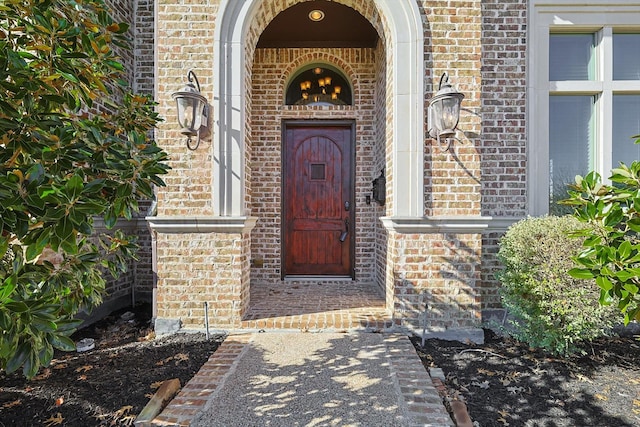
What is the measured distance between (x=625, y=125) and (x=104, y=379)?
5.82m

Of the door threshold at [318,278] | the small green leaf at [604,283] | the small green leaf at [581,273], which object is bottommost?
the door threshold at [318,278]

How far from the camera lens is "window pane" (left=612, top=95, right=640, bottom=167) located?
12.5 feet

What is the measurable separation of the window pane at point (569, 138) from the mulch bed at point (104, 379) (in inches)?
165

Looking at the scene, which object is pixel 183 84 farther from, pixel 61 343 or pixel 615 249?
pixel 615 249

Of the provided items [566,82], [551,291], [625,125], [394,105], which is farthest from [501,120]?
[551,291]

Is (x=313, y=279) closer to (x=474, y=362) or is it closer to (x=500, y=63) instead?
(x=474, y=362)

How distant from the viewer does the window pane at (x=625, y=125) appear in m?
3.82

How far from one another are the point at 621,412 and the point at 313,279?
352cm

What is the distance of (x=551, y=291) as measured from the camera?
2.76 m

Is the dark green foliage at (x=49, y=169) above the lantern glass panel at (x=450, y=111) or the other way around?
the other way around

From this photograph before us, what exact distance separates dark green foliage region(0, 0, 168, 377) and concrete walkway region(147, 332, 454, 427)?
3.20 feet

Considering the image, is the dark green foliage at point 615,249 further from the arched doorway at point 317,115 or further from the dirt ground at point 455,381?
the arched doorway at point 317,115

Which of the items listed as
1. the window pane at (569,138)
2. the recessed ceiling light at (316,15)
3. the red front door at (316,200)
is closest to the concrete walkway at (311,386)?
the red front door at (316,200)

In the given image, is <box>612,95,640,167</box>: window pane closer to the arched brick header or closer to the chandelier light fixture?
the arched brick header
